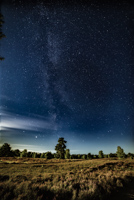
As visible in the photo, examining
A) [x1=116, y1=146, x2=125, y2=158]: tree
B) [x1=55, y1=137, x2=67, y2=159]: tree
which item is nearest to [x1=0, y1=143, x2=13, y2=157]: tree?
[x1=55, y1=137, x2=67, y2=159]: tree

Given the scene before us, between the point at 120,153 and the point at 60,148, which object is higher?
the point at 60,148

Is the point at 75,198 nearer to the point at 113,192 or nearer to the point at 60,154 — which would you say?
the point at 113,192

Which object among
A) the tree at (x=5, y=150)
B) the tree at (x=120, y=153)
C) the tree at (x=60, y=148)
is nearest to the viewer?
the tree at (x=60, y=148)

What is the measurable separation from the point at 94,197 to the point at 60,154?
47.0 m

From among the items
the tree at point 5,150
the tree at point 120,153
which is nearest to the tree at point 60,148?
the tree at point 120,153

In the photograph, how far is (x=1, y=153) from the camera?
213 feet

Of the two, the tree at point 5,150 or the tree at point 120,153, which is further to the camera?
the tree at point 5,150

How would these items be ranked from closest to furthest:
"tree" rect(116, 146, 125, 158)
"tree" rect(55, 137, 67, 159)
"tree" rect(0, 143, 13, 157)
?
"tree" rect(55, 137, 67, 159) → "tree" rect(116, 146, 125, 158) → "tree" rect(0, 143, 13, 157)

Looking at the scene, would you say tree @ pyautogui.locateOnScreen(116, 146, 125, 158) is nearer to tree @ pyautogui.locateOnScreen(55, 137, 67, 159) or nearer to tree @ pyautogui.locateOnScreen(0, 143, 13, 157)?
tree @ pyautogui.locateOnScreen(55, 137, 67, 159)

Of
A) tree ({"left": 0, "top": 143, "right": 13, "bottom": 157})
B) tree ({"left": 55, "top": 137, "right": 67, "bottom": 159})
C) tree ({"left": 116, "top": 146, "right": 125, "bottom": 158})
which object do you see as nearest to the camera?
tree ({"left": 55, "top": 137, "right": 67, "bottom": 159})

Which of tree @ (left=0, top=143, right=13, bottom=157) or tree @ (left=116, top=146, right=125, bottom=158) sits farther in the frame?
tree @ (left=0, top=143, right=13, bottom=157)

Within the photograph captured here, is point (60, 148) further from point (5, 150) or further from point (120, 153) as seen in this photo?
point (5, 150)

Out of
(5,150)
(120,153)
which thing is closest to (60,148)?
(120,153)

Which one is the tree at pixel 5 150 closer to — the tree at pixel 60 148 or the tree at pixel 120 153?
the tree at pixel 60 148
